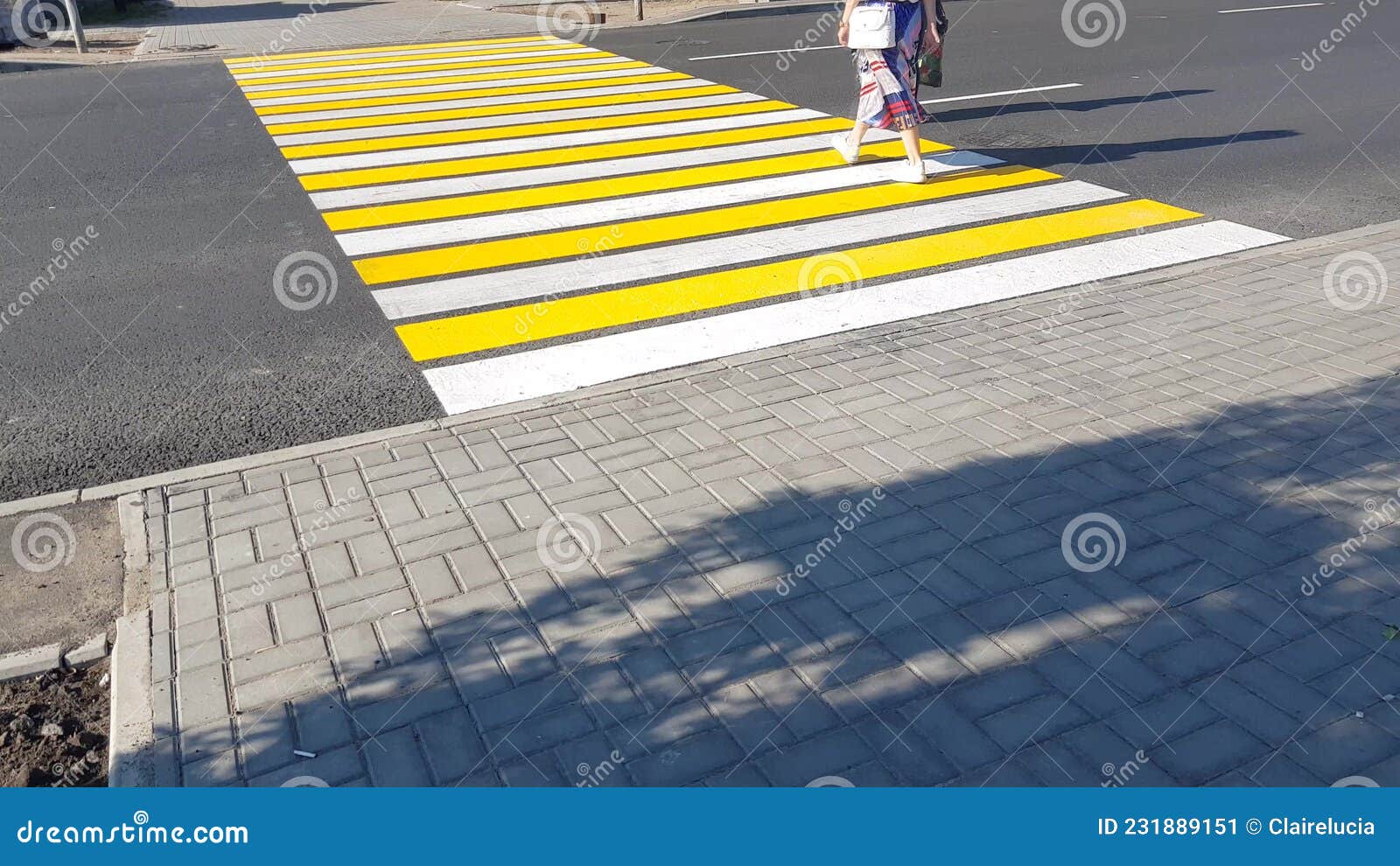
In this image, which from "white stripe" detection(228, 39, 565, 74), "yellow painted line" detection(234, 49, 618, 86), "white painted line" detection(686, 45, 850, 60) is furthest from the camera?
"white stripe" detection(228, 39, 565, 74)

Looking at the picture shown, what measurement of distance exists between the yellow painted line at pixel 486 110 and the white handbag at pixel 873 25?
4.83 meters

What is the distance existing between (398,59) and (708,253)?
11013mm

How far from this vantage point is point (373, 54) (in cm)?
1753

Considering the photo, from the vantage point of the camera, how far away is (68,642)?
400cm

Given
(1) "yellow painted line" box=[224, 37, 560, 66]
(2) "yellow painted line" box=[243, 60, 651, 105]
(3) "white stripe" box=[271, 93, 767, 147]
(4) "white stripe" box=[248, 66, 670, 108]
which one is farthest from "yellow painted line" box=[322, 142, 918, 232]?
(1) "yellow painted line" box=[224, 37, 560, 66]

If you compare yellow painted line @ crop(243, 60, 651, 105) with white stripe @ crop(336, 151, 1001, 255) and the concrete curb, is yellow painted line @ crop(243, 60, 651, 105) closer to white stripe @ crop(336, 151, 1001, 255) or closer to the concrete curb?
white stripe @ crop(336, 151, 1001, 255)

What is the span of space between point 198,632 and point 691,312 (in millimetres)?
3711

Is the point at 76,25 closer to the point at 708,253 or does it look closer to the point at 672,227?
the point at 672,227

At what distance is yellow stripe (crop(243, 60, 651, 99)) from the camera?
46.1 ft

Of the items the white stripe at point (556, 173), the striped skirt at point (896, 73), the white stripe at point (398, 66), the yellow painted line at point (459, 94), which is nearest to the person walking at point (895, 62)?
the striped skirt at point (896, 73)

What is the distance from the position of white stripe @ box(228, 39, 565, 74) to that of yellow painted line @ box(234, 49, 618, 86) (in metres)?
0.97

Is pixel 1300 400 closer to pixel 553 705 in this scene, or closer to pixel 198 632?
pixel 553 705

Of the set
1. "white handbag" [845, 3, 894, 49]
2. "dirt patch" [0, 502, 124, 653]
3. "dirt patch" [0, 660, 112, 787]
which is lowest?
"dirt patch" [0, 502, 124, 653]

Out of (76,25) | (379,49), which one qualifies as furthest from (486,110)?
(76,25)
